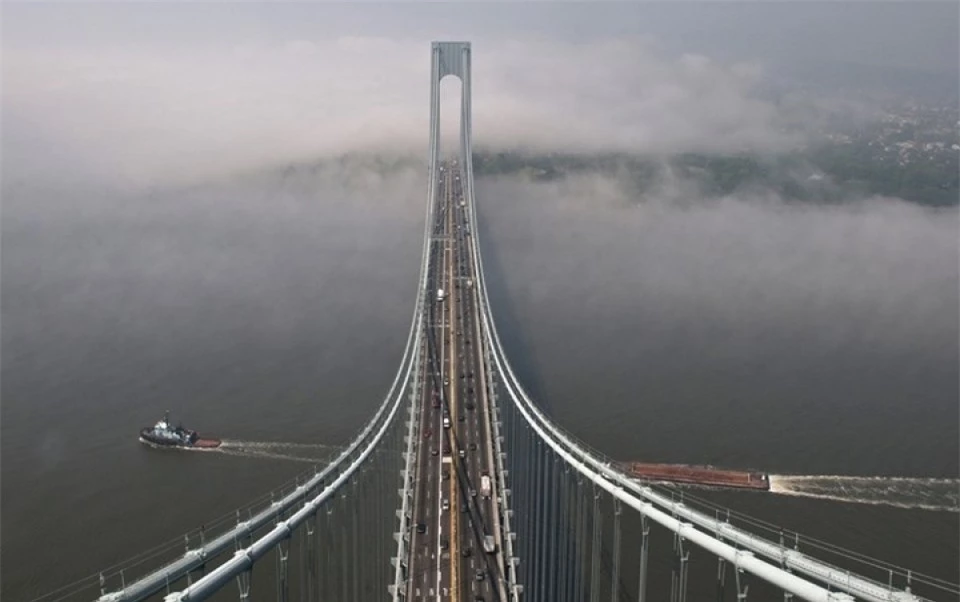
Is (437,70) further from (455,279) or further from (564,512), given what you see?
(564,512)

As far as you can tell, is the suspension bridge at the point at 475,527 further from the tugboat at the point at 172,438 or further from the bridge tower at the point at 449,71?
the bridge tower at the point at 449,71

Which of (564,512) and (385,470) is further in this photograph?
(385,470)

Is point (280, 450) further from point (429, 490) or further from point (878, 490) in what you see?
point (878, 490)

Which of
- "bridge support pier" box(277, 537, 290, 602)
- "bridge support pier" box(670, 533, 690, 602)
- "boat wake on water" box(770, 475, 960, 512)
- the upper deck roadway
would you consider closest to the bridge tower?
the upper deck roadway

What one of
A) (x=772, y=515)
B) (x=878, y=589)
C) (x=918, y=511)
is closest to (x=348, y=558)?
(x=772, y=515)

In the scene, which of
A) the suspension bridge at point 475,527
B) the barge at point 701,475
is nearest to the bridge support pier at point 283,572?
the suspension bridge at point 475,527

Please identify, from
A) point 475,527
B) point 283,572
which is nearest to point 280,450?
point 475,527
